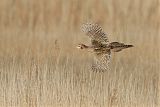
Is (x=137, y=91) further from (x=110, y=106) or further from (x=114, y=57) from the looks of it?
(x=114, y=57)

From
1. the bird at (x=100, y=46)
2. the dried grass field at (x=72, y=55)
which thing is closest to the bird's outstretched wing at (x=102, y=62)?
the bird at (x=100, y=46)

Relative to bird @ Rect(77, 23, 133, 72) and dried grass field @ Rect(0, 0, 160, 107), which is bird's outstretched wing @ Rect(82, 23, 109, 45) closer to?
bird @ Rect(77, 23, 133, 72)

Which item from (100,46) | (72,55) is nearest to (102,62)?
(100,46)

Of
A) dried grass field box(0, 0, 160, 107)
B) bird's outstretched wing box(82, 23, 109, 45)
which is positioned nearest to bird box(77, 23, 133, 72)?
bird's outstretched wing box(82, 23, 109, 45)

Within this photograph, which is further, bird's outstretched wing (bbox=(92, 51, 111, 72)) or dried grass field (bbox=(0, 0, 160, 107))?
dried grass field (bbox=(0, 0, 160, 107))

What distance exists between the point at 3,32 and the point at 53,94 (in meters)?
2.32

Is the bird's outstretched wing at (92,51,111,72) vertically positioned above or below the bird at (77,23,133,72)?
below

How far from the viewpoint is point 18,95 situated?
7.98m

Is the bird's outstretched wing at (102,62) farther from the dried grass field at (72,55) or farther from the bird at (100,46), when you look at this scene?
the dried grass field at (72,55)

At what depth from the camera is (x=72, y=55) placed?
954 cm

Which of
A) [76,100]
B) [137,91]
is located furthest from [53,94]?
[137,91]

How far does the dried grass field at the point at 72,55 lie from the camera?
803cm

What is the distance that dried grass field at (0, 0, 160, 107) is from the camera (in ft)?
26.3

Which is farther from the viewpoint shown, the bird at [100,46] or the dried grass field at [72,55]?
the dried grass field at [72,55]
